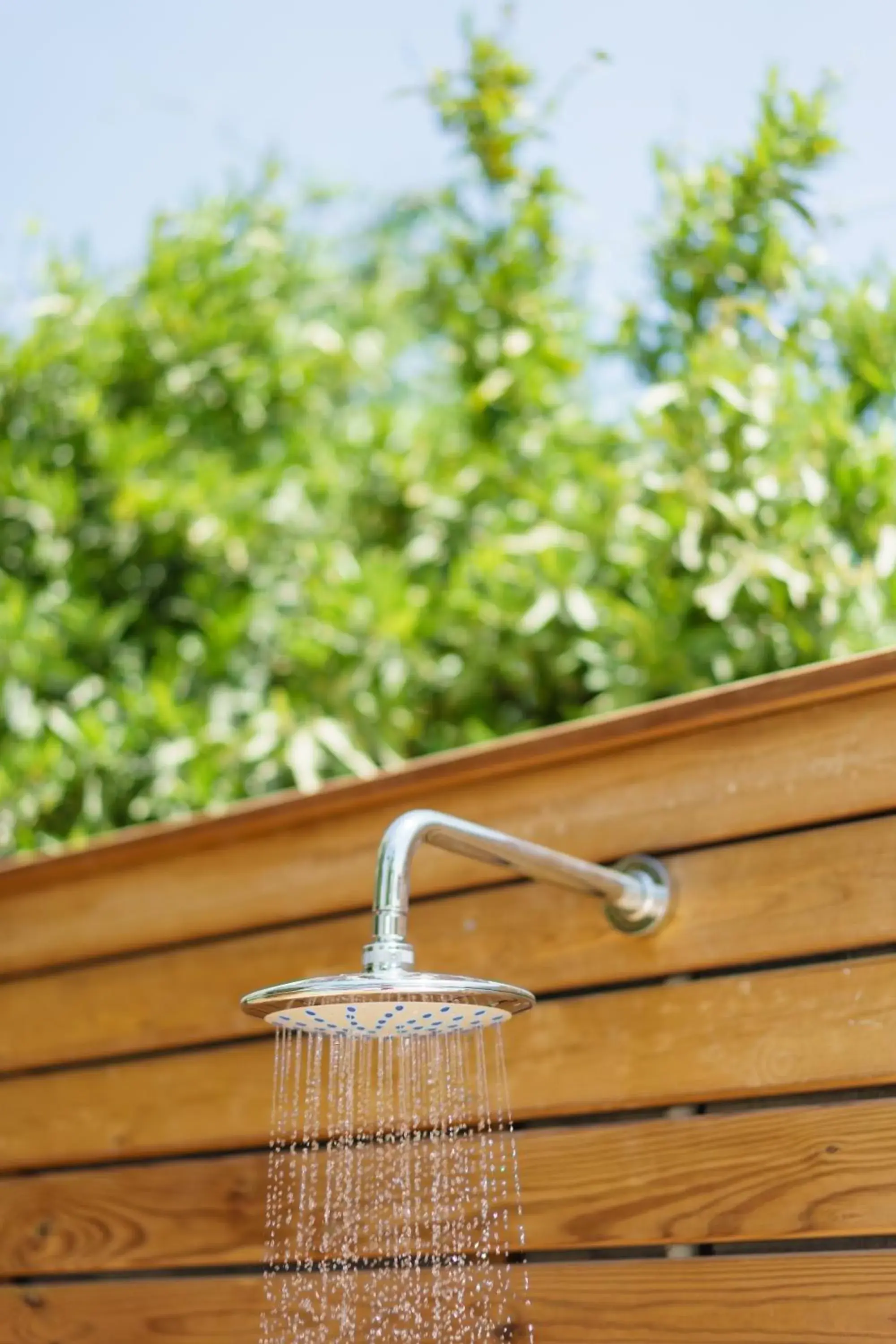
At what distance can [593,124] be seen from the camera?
2422mm

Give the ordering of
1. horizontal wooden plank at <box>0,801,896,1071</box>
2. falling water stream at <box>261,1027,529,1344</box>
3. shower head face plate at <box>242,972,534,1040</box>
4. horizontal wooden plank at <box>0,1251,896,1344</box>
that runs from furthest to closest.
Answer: falling water stream at <box>261,1027,529,1344</box> < horizontal wooden plank at <box>0,801,896,1071</box> < horizontal wooden plank at <box>0,1251,896,1344</box> < shower head face plate at <box>242,972,534,1040</box>

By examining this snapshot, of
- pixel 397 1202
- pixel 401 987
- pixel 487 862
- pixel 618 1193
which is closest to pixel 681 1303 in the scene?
pixel 618 1193

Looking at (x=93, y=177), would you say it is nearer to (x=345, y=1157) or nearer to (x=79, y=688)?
(x=79, y=688)

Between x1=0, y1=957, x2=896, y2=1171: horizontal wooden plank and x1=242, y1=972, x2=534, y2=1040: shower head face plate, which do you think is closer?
x1=242, y1=972, x2=534, y2=1040: shower head face plate

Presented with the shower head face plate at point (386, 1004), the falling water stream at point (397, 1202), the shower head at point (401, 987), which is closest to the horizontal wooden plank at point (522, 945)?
the falling water stream at point (397, 1202)

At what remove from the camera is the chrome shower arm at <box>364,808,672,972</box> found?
1180 millimetres

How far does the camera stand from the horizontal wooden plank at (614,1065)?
1.43 m

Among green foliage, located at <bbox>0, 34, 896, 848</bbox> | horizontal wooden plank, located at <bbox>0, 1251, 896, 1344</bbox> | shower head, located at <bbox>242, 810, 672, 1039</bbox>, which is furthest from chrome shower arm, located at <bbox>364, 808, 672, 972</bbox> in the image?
green foliage, located at <bbox>0, 34, 896, 848</bbox>

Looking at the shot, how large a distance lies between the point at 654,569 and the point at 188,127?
158cm

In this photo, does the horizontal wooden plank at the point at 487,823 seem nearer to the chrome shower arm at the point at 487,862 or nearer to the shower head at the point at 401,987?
the chrome shower arm at the point at 487,862

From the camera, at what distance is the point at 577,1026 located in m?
1.62

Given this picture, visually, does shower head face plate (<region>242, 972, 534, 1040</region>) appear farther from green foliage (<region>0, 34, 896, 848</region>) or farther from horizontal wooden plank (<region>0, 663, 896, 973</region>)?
green foliage (<region>0, 34, 896, 848</region>)

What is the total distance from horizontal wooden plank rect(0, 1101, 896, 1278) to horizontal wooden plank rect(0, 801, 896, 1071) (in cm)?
16

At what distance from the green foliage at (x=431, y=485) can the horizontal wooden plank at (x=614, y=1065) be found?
1.84 ft
